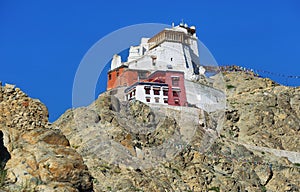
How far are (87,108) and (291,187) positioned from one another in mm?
24198

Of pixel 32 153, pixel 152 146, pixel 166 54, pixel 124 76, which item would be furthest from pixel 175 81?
pixel 32 153

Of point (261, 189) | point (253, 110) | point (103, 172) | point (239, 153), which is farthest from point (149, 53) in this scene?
point (103, 172)

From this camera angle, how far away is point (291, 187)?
70.2 m

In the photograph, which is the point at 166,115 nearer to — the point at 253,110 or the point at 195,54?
the point at 253,110

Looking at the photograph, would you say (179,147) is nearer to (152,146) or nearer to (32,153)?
(152,146)

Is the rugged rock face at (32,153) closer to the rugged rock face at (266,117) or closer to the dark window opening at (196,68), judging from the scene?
the rugged rock face at (266,117)

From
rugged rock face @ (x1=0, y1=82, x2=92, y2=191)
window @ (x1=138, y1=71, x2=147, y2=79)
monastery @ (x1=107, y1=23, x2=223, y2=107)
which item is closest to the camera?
rugged rock face @ (x1=0, y1=82, x2=92, y2=191)

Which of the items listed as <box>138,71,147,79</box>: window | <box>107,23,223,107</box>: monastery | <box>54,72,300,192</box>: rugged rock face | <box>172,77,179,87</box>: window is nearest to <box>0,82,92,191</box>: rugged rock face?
<box>54,72,300,192</box>: rugged rock face

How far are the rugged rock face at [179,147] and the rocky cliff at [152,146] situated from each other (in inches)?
4.4

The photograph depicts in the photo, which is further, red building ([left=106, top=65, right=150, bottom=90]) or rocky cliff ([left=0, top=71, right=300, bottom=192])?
red building ([left=106, top=65, right=150, bottom=90])

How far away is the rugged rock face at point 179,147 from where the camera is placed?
58.9m

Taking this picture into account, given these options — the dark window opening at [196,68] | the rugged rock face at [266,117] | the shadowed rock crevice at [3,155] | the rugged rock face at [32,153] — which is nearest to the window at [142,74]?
the rugged rock face at [266,117]

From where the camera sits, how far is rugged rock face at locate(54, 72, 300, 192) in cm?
5888

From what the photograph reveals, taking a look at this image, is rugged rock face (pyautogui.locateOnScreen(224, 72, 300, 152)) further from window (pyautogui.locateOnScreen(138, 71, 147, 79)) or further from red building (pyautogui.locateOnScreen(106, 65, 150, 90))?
red building (pyautogui.locateOnScreen(106, 65, 150, 90))
